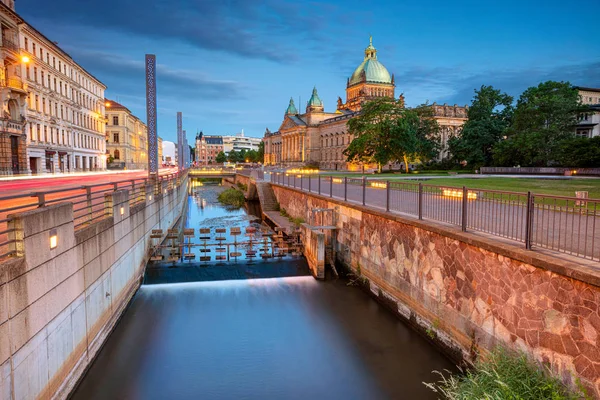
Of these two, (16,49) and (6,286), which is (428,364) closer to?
(6,286)

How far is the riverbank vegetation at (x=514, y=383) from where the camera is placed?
21.1ft

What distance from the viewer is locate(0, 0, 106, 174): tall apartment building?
37812 millimetres

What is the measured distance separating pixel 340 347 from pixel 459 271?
394cm

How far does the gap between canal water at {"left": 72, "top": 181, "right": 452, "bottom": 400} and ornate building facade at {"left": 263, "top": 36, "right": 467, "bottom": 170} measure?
89680mm

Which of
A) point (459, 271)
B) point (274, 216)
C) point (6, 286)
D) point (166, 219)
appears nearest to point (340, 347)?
point (459, 271)

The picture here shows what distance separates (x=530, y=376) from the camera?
691cm

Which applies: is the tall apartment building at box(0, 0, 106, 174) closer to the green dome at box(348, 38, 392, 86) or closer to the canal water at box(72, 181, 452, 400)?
the canal water at box(72, 181, 452, 400)

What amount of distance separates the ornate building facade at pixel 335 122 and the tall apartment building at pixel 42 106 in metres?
59.5

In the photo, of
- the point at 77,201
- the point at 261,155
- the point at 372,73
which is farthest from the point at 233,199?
the point at 261,155

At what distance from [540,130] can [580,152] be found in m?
7.15

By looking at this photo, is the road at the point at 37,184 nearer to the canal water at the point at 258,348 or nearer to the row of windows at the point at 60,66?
the canal water at the point at 258,348

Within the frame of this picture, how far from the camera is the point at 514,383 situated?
6871 mm

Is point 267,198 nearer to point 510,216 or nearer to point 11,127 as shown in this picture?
point 11,127

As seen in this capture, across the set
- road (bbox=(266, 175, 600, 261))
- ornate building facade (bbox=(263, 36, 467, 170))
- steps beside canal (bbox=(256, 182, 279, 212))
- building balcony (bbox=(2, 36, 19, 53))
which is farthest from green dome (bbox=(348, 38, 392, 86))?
road (bbox=(266, 175, 600, 261))
